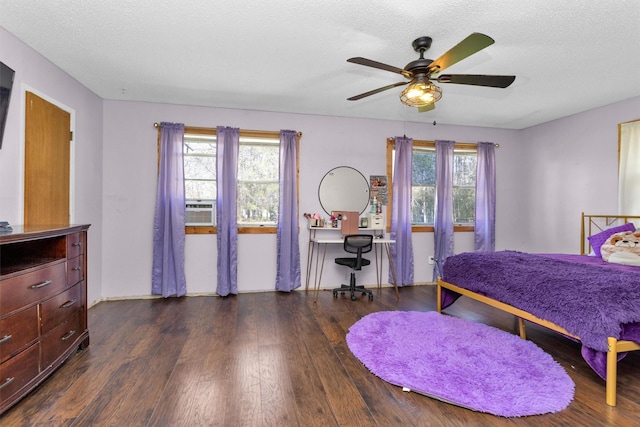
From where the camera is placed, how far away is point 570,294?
6.73ft

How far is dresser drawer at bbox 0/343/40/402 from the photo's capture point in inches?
62.9

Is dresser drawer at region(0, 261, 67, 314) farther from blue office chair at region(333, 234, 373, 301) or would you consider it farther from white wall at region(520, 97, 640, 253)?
white wall at region(520, 97, 640, 253)

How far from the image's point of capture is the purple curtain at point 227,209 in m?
3.92

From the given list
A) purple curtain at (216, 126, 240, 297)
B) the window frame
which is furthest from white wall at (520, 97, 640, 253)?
purple curtain at (216, 126, 240, 297)

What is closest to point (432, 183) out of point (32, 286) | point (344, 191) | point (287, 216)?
point (344, 191)

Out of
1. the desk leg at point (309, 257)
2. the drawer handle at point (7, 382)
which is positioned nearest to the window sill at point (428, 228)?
the desk leg at point (309, 257)

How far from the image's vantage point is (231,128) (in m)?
4.00

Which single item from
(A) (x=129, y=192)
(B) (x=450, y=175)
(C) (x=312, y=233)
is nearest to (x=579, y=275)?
(B) (x=450, y=175)

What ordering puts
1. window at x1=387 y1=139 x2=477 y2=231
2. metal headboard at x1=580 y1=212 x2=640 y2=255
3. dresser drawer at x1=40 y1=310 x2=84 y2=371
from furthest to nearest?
window at x1=387 y1=139 x2=477 y2=231
metal headboard at x1=580 y1=212 x2=640 y2=255
dresser drawer at x1=40 y1=310 x2=84 y2=371

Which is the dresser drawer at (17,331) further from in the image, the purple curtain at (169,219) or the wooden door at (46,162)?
the purple curtain at (169,219)

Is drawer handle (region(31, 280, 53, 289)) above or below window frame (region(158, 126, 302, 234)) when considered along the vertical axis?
below

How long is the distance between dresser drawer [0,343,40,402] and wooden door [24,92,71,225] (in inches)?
48.6

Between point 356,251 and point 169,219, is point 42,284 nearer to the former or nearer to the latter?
point 169,219

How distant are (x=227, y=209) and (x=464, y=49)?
3.14 metres
